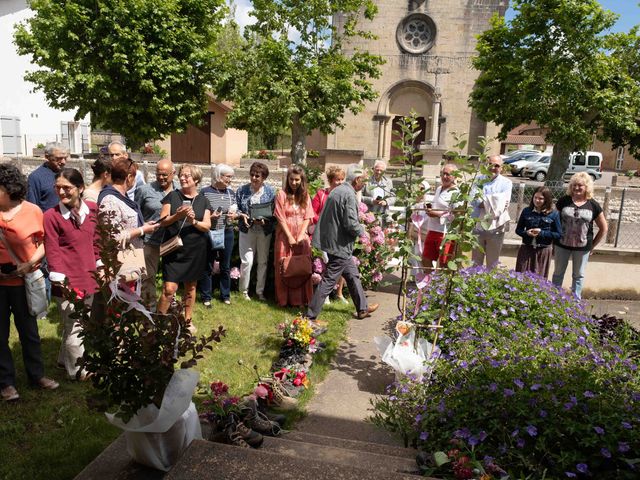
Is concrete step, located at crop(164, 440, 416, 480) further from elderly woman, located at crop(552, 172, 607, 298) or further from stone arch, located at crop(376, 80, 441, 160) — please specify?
stone arch, located at crop(376, 80, 441, 160)

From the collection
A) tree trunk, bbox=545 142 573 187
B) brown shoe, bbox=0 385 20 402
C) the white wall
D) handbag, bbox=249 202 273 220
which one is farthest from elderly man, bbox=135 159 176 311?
the white wall

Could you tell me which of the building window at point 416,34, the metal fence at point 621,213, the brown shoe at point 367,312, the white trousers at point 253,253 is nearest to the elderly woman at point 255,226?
the white trousers at point 253,253

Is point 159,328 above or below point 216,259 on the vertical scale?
above

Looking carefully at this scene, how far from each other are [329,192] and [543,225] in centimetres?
284

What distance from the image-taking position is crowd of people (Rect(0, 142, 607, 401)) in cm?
414

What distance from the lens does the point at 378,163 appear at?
267 inches

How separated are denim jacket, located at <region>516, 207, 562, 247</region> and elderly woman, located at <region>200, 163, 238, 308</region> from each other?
3.87 metres

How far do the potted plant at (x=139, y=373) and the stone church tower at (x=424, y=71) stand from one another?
22.8 m

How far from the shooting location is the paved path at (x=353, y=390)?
4.00 metres

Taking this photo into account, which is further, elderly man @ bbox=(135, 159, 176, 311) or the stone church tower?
the stone church tower

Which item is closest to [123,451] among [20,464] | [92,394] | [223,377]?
[92,394]

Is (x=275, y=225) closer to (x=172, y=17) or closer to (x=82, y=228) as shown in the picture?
(x=82, y=228)

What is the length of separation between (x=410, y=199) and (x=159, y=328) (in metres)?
2.51

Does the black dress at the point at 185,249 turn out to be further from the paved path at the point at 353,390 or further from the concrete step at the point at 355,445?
the concrete step at the point at 355,445
